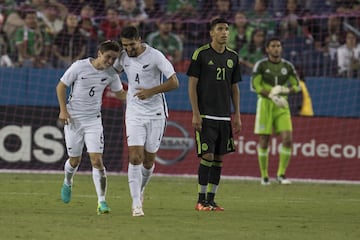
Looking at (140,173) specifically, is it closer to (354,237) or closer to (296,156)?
(354,237)

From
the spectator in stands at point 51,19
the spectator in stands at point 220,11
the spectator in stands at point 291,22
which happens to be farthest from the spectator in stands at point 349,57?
the spectator in stands at point 51,19

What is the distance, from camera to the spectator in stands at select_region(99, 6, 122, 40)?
2298 cm

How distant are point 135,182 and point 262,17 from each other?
12.0m

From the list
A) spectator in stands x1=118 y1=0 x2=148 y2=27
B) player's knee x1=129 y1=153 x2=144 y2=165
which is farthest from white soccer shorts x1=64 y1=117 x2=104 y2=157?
spectator in stands x1=118 y1=0 x2=148 y2=27

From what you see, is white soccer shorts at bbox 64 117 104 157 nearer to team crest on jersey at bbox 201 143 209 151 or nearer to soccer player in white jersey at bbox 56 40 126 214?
soccer player in white jersey at bbox 56 40 126 214

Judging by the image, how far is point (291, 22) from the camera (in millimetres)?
23250

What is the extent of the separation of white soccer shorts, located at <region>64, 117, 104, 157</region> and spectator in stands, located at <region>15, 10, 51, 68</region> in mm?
8954

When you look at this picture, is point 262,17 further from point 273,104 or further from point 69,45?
point 273,104

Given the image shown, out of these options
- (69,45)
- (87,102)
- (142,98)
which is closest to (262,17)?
(69,45)

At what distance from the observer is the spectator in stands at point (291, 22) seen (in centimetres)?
2317

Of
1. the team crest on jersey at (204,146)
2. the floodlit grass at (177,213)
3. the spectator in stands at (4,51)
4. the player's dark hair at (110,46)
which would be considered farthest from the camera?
A: the spectator in stands at (4,51)

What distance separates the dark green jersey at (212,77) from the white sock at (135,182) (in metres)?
1.60

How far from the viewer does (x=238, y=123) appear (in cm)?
1368

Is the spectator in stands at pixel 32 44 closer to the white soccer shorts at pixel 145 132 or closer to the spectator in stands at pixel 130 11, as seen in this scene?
the spectator in stands at pixel 130 11
